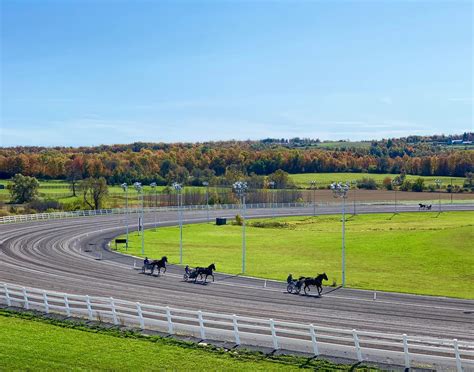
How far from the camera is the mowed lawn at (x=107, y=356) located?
81.0 ft

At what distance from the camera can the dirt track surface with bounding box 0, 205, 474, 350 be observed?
113 ft

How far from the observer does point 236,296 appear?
41906 mm

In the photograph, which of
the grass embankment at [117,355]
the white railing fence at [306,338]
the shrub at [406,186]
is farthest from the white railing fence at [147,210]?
the grass embankment at [117,355]

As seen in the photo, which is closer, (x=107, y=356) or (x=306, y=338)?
(x=107, y=356)

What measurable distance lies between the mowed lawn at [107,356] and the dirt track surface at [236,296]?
28.8 feet

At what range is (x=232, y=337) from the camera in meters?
28.4

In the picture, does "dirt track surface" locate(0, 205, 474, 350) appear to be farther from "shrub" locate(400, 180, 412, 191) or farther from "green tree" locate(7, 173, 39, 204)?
"shrub" locate(400, 180, 412, 191)

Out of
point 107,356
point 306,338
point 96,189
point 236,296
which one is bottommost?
point 236,296

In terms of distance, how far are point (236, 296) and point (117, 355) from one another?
54.2 feet

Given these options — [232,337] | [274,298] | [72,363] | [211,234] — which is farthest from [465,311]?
[211,234]

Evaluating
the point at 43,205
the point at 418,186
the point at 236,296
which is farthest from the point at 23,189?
the point at 418,186

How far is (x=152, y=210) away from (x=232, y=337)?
104421 millimetres

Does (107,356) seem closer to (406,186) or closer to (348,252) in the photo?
(348,252)

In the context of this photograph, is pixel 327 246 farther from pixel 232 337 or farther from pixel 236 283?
pixel 232 337
